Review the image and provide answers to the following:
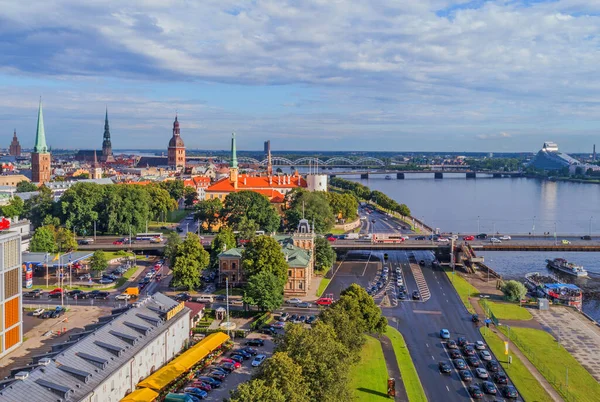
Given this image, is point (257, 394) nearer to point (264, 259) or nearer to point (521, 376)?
point (521, 376)

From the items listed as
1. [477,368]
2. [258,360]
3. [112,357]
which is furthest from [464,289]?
[112,357]

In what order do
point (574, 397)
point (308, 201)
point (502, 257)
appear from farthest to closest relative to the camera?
point (308, 201) → point (502, 257) → point (574, 397)

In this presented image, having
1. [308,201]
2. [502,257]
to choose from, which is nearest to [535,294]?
[502,257]

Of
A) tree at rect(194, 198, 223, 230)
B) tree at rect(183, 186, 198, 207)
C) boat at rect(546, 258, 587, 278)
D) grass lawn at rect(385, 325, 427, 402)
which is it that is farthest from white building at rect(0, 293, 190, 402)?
tree at rect(183, 186, 198, 207)

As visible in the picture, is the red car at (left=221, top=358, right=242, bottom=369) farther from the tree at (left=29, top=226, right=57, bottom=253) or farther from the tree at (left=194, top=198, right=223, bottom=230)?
the tree at (left=194, top=198, right=223, bottom=230)

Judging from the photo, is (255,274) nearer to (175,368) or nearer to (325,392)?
(175,368)

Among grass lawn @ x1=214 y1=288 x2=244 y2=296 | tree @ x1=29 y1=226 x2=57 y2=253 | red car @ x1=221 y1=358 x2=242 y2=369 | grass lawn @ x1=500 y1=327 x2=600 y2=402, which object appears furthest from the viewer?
tree @ x1=29 y1=226 x2=57 y2=253

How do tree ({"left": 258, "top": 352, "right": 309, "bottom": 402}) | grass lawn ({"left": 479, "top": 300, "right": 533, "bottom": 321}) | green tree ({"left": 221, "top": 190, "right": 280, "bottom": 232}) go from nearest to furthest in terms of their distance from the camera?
tree ({"left": 258, "top": 352, "right": 309, "bottom": 402}) < grass lawn ({"left": 479, "top": 300, "right": 533, "bottom": 321}) < green tree ({"left": 221, "top": 190, "right": 280, "bottom": 232})
